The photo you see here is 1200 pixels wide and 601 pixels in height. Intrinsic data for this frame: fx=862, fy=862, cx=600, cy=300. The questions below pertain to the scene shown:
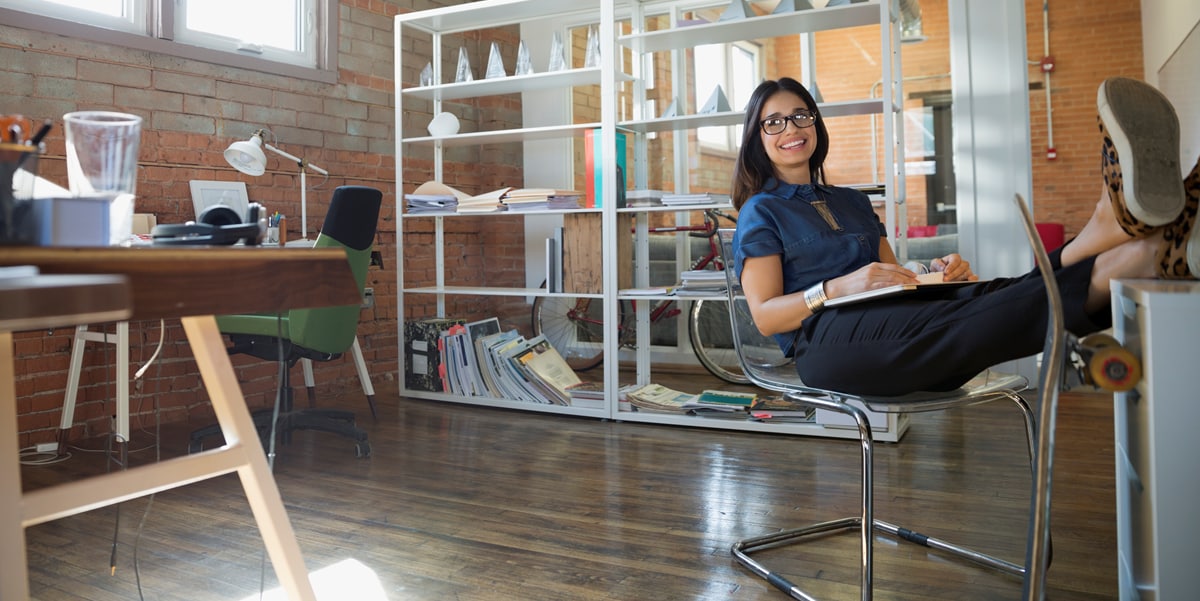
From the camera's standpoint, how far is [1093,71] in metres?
7.62

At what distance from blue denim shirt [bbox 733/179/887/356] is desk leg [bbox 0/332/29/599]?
141 centimetres

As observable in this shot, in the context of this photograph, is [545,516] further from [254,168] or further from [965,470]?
[254,168]

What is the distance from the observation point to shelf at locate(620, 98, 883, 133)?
324cm

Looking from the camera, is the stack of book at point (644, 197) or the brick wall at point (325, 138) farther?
the stack of book at point (644, 197)

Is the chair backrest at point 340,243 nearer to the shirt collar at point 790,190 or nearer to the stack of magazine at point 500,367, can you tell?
the stack of magazine at point 500,367

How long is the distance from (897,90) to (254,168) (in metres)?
2.52

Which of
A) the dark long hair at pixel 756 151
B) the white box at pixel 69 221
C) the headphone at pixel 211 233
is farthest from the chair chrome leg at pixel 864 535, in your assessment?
the white box at pixel 69 221

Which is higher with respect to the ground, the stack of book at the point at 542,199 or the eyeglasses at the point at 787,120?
the stack of book at the point at 542,199

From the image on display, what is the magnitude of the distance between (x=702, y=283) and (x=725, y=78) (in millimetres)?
2346

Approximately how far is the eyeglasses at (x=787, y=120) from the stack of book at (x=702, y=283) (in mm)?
1392

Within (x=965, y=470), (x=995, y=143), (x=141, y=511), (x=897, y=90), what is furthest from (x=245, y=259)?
(x=995, y=143)

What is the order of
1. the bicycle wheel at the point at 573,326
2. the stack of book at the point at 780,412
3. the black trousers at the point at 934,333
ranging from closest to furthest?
the black trousers at the point at 934,333 < the stack of book at the point at 780,412 < the bicycle wheel at the point at 573,326

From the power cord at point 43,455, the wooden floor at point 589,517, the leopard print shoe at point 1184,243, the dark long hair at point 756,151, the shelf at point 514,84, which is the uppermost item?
the shelf at point 514,84

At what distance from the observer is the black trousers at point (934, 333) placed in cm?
137
